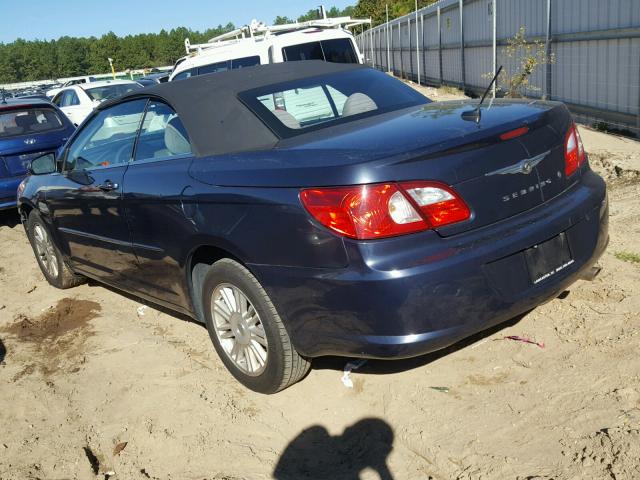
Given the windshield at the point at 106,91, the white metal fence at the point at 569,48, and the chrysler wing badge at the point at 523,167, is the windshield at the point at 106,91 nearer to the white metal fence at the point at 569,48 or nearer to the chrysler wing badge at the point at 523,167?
the white metal fence at the point at 569,48

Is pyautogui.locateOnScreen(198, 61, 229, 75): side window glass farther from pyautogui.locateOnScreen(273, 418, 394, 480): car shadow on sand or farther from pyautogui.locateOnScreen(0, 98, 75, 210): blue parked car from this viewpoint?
pyautogui.locateOnScreen(273, 418, 394, 480): car shadow on sand

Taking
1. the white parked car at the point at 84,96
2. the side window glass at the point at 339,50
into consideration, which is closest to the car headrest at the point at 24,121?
the side window glass at the point at 339,50

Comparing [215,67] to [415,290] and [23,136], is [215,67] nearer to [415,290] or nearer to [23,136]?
[23,136]

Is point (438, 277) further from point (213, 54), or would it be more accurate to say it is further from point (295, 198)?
point (213, 54)

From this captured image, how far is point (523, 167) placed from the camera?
305 cm

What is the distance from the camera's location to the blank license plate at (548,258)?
2.98 meters

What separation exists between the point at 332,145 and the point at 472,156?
0.65 m

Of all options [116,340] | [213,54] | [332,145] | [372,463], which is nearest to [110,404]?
[116,340]

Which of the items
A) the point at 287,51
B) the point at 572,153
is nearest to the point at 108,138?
the point at 572,153

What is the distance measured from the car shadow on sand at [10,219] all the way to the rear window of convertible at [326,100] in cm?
665

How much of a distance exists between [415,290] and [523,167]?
851 millimetres

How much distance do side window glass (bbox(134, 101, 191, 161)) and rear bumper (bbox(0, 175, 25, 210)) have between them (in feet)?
16.1

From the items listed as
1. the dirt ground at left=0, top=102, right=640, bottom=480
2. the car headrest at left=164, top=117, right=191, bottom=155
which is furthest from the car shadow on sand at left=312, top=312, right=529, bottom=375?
the car headrest at left=164, top=117, right=191, bottom=155

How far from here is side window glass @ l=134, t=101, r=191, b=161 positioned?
377 centimetres
